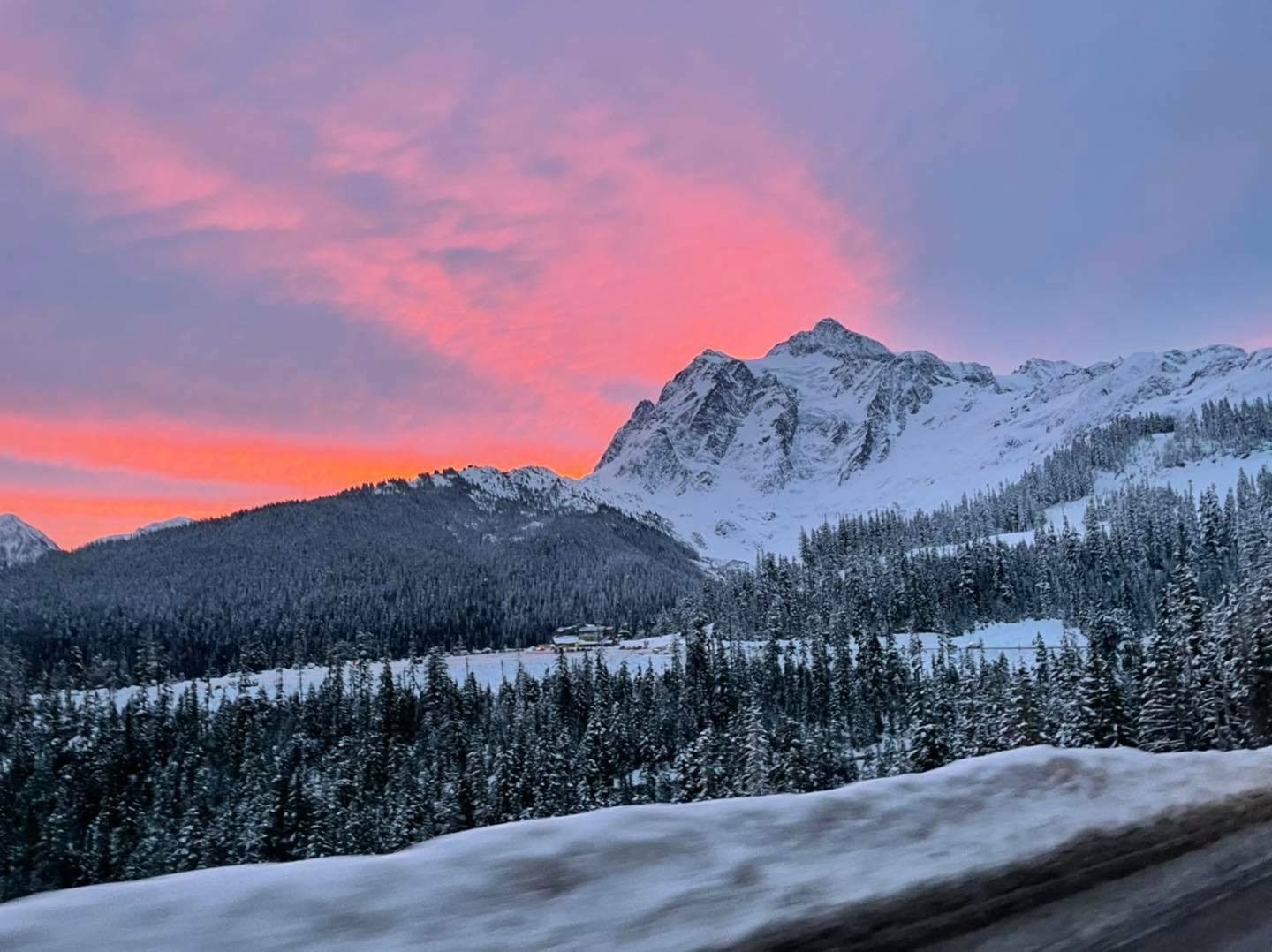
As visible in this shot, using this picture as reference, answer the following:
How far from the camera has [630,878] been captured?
2682mm

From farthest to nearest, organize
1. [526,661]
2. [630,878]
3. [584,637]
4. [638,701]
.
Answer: [584,637], [526,661], [638,701], [630,878]

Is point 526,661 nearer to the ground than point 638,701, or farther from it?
nearer to the ground

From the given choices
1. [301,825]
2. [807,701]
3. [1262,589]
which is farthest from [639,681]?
[1262,589]

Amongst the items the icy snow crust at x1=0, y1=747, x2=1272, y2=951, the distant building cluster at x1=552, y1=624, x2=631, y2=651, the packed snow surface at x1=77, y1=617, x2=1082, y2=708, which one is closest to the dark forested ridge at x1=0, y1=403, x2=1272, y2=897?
the icy snow crust at x1=0, y1=747, x2=1272, y2=951

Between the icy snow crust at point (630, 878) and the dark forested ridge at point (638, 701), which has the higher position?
the icy snow crust at point (630, 878)

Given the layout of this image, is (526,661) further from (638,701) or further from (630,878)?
(630,878)

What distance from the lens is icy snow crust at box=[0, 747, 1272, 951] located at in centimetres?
215

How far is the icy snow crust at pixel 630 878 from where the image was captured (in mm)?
2150

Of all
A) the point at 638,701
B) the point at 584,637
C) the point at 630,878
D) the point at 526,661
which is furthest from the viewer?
the point at 584,637

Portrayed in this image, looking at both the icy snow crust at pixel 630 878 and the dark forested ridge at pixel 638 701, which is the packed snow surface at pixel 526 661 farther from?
the icy snow crust at pixel 630 878

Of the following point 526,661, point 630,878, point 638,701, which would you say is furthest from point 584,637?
point 630,878

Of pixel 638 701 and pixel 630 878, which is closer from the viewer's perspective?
pixel 630 878

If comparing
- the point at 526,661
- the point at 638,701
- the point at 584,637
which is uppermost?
the point at 584,637

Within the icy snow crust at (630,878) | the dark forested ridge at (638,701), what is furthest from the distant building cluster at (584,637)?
the icy snow crust at (630,878)
